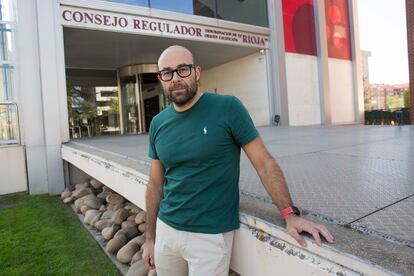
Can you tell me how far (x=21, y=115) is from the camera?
28.8 ft

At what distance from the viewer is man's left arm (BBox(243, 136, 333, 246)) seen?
1.67 m

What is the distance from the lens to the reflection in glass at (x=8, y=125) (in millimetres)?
8602

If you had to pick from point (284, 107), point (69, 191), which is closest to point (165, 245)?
point (69, 191)

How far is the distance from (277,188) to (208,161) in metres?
0.39

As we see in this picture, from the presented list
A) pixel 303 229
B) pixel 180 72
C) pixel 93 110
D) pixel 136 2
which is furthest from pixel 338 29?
pixel 303 229

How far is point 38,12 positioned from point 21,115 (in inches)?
100

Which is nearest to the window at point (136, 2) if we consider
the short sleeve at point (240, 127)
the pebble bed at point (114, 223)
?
the pebble bed at point (114, 223)

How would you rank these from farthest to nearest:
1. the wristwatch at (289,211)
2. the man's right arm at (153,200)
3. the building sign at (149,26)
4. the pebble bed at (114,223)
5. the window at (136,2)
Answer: the window at (136,2)
the building sign at (149,26)
the pebble bed at (114,223)
the man's right arm at (153,200)
the wristwatch at (289,211)

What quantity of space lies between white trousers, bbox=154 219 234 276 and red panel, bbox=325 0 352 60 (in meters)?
14.6

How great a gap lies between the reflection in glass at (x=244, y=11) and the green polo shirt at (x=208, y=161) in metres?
10.6

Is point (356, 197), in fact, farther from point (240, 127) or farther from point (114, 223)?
point (114, 223)

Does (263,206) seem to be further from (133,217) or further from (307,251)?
(133,217)

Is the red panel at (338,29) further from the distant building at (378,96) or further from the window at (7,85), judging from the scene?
the distant building at (378,96)

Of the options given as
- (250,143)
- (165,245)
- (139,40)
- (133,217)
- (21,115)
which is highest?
(139,40)
